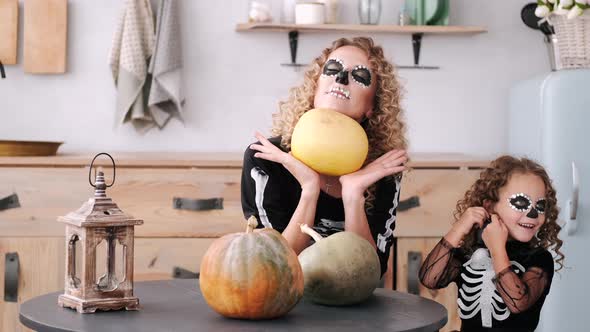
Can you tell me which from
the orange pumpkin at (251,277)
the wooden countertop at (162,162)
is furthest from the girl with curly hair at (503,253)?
the wooden countertop at (162,162)

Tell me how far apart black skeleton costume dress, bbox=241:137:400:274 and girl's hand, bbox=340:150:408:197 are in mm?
204

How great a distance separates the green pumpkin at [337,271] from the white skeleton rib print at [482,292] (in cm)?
43

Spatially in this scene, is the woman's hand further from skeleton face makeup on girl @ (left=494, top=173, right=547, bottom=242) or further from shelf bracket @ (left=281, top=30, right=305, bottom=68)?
shelf bracket @ (left=281, top=30, right=305, bottom=68)

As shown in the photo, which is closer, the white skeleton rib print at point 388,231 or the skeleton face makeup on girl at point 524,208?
the skeleton face makeup on girl at point 524,208

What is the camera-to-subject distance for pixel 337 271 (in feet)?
4.78

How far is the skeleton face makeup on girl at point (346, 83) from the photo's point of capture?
1.91m

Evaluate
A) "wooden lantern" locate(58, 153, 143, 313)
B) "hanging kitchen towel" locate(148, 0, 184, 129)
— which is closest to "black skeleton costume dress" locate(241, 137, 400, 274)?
"wooden lantern" locate(58, 153, 143, 313)

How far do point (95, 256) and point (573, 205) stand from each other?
2.03 meters

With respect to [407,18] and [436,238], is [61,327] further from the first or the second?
[407,18]

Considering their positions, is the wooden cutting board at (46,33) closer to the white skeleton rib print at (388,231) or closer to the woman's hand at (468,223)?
the white skeleton rib print at (388,231)

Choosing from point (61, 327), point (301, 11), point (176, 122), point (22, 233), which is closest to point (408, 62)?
point (301, 11)

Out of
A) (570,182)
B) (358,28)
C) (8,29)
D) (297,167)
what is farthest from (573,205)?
(8,29)

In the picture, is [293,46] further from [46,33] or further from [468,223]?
[468,223]

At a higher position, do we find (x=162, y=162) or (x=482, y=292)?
(x=162, y=162)
